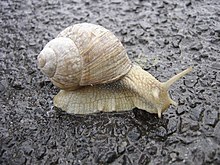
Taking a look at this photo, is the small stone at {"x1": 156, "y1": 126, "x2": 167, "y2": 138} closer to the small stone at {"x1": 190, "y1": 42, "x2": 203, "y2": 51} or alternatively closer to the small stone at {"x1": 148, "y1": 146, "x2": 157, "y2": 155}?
the small stone at {"x1": 148, "y1": 146, "x2": 157, "y2": 155}

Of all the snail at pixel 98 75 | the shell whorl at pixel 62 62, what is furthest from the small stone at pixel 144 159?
the shell whorl at pixel 62 62

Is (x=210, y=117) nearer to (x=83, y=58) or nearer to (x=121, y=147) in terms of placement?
(x=121, y=147)

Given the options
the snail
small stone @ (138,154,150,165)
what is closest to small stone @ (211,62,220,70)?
the snail

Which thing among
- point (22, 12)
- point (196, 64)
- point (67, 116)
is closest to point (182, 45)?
point (196, 64)

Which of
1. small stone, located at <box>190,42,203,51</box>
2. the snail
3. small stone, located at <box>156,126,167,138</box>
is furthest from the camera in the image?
small stone, located at <box>190,42,203,51</box>

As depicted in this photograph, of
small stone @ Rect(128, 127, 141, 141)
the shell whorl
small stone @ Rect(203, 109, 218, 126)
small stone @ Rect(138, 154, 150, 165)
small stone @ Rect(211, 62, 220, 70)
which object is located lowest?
small stone @ Rect(138, 154, 150, 165)

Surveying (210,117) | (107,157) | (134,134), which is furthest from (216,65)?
(107,157)

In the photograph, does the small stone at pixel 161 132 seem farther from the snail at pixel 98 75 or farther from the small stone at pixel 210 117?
the small stone at pixel 210 117
